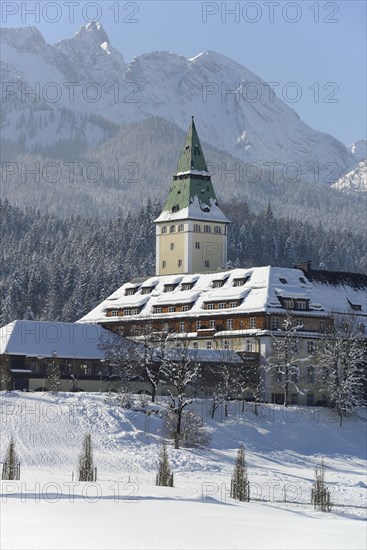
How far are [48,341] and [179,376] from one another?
13.5 meters

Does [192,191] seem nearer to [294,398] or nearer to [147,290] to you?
[147,290]

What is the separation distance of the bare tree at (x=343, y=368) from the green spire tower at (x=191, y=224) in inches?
1209

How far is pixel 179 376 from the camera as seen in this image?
88312 millimetres

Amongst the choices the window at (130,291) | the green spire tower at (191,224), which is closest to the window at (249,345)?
the window at (130,291)

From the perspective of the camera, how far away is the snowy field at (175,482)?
1271 inches

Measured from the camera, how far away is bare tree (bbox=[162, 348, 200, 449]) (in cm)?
8213

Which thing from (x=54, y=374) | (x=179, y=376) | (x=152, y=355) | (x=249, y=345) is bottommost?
(x=179, y=376)

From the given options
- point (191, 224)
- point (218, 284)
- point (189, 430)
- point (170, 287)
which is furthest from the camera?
point (191, 224)

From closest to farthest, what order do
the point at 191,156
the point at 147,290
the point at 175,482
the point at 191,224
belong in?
1. the point at 175,482
2. the point at 147,290
3. the point at 191,224
4. the point at 191,156

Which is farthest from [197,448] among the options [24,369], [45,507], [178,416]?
[45,507]

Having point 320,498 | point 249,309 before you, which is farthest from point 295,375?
point 320,498

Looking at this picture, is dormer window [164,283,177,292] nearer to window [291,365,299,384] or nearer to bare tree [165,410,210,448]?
window [291,365,299,384]

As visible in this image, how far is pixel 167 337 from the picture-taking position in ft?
330

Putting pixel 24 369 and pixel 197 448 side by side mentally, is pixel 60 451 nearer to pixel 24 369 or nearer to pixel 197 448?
pixel 197 448
